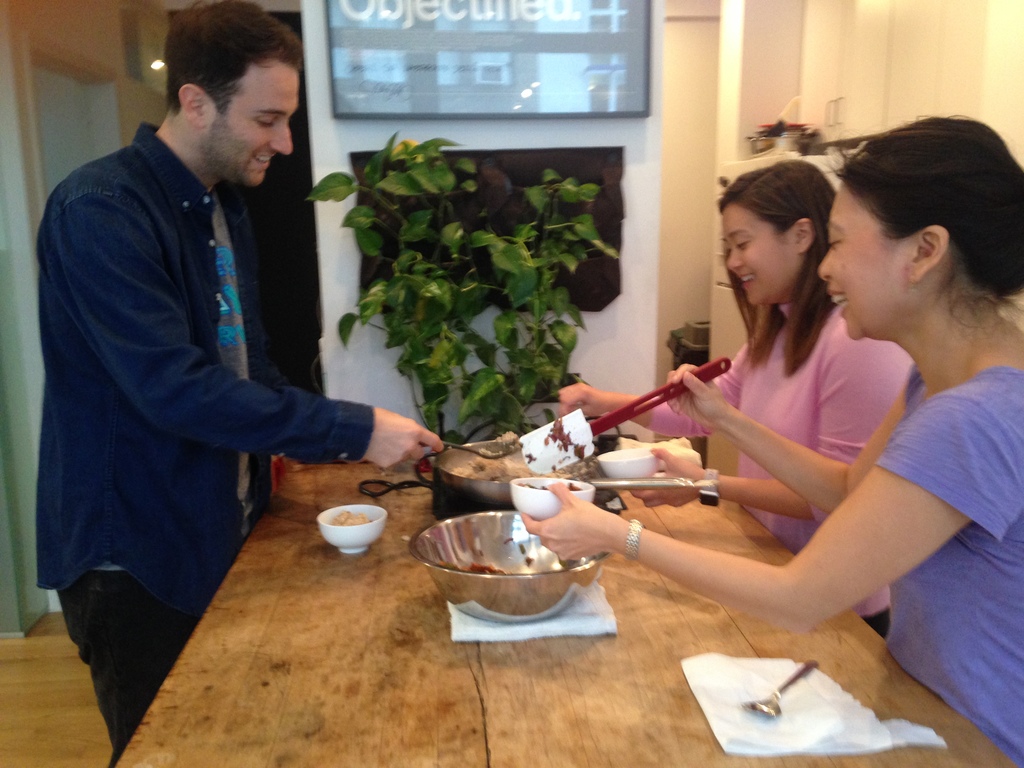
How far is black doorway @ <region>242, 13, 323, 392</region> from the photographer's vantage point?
4094 mm

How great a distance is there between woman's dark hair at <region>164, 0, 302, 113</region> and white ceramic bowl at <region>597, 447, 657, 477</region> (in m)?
1.00

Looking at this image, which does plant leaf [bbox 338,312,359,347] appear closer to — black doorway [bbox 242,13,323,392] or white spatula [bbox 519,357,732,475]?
white spatula [bbox 519,357,732,475]

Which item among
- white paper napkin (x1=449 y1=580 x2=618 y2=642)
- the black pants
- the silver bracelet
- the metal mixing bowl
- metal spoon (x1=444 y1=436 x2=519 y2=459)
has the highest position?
the silver bracelet

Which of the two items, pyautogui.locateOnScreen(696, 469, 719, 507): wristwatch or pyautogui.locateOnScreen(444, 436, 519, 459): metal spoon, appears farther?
pyautogui.locateOnScreen(444, 436, 519, 459): metal spoon

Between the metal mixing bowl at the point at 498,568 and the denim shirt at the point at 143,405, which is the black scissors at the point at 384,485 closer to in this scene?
the denim shirt at the point at 143,405

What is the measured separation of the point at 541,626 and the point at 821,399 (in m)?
0.74

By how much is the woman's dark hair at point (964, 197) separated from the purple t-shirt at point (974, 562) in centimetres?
14

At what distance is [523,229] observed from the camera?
2008mm

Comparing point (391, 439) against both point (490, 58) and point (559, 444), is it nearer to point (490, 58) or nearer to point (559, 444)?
point (559, 444)

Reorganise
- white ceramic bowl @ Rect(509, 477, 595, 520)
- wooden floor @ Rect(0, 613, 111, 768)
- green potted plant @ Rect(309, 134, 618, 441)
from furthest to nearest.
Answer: wooden floor @ Rect(0, 613, 111, 768)
green potted plant @ Rect(309, 134, 618, 441)
white ceramic bowl @ Rect(509, 477, 595, 520)

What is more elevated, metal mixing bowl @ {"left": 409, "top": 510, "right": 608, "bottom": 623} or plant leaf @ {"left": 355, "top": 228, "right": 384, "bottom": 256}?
plant leaf @ {"left": 355, "top": 228, "right": 384, "bottom": 256}

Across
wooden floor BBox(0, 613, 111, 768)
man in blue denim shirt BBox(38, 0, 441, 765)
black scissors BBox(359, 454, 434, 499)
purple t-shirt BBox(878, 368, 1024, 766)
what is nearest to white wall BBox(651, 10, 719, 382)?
black scissors BBox(359, 454, 434, 499)

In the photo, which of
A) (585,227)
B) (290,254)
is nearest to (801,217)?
(585,227)

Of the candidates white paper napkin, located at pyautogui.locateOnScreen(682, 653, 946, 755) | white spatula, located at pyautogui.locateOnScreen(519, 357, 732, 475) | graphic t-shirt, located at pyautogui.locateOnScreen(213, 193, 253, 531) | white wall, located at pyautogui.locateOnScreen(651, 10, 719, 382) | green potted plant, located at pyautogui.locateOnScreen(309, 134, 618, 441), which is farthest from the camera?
white wall, located at pyautogui.locateOnScreen(651, 10, 719, 382)
